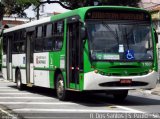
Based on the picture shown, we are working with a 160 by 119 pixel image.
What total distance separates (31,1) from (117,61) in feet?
64.6

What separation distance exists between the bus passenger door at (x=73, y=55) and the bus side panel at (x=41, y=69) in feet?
7.45

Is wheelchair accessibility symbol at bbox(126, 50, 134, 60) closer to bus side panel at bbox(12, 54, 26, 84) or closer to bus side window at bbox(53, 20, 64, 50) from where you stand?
bus side window at bbox(53, 20, 64, 50)

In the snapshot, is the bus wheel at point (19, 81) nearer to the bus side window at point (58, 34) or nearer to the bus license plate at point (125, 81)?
the bus side window at point (58, 34)

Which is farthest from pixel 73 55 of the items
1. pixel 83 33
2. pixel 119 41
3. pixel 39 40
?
pixel 39 40

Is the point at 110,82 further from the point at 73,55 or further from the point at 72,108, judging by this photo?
the point at 73,55

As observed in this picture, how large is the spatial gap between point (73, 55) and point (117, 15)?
1884 mm

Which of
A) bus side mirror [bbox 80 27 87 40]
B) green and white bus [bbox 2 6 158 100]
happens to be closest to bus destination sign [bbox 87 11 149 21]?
green and white bus [bbox 2 6 158 100]

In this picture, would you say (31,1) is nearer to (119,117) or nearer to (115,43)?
(115,43)

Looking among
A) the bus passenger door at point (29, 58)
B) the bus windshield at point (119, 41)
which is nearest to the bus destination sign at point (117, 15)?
the bus windshield at point (119, 41)

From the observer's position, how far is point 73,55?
15.8 m

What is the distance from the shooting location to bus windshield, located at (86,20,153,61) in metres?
14.8

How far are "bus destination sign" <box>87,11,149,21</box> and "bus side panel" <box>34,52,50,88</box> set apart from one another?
374cm

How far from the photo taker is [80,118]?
12023 mm

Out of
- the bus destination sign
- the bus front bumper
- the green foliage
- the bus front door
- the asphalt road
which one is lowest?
the asphalt road
